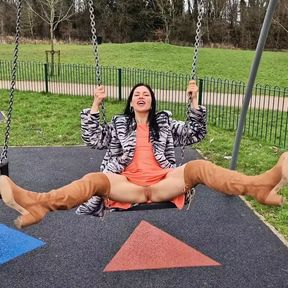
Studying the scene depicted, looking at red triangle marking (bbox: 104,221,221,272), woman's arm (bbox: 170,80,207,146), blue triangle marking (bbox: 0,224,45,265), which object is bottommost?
blue triangle marking (bbox: 0,224,45,265)

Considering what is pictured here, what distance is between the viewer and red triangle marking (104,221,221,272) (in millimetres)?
3439

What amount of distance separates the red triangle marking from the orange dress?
65 centimetres

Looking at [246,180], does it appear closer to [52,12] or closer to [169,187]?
[169,187]

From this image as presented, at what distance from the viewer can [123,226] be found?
4184mm

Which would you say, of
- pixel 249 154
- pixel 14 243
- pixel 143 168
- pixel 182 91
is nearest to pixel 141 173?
pixel 143 168

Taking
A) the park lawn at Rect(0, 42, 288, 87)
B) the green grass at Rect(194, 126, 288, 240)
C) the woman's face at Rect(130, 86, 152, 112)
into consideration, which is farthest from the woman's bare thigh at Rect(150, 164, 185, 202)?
Result: the park lawn at Rect(0, 42, 288, 87)

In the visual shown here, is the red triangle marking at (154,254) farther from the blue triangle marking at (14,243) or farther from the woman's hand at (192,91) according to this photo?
the woman's hand at (192,91)

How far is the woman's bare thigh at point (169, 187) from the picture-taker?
2938mm

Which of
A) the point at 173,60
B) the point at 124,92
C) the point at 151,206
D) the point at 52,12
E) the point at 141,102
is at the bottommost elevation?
the point at 124,92

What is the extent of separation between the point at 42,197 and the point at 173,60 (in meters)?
16.9

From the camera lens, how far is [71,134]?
7.77 metres

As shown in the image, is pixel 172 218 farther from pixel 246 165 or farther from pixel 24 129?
pixel 24 129

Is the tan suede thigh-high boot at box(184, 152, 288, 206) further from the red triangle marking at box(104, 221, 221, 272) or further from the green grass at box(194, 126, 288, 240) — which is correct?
the green grass at box(194, 126, 288, 240)

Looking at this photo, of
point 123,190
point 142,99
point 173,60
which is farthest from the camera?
point 173,60
